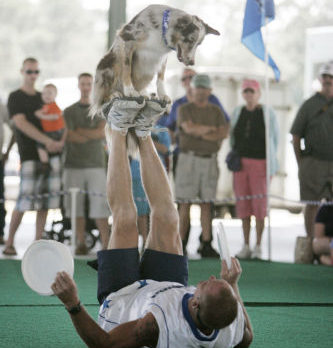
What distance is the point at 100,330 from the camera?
3.21 metres

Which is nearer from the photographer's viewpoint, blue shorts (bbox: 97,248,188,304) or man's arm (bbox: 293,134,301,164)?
blue shorts (bbox: 97,248,188,304)

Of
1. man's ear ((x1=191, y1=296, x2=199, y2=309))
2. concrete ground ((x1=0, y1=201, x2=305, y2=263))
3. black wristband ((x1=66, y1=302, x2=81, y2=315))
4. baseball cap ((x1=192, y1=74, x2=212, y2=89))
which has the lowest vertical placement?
concrete ground ((x1=0, y1=201, x2=305, y2=263))

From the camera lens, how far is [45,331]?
14.6ft

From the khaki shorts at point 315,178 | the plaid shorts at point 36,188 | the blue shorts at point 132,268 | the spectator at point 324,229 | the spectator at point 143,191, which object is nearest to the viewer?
the blue shorts at point 132,268

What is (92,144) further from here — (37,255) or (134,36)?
(37,255)

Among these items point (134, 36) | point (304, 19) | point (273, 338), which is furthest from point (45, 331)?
point (304, 19)

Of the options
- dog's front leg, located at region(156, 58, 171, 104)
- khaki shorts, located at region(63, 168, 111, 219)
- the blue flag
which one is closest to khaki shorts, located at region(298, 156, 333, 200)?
the blue flag

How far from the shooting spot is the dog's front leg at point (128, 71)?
14.3 ft

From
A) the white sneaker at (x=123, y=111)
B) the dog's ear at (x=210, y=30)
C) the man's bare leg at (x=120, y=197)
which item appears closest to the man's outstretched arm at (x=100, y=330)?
the man's bare leg at (x=120, y=197)

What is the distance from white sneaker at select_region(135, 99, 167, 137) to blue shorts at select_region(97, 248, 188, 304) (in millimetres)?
679

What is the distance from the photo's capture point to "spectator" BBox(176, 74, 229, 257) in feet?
27.7

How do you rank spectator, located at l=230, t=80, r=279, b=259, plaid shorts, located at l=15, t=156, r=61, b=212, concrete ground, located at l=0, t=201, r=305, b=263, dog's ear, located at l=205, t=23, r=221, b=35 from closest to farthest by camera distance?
dog's ear, located at l=205, t=23, r=221, b=35, plaid shorts, located at l=15, t=156, r=61, b=212, spectator, located at l=230, t=80, r=279, b=259, concrete ground, located at l=0, t=201, r=305, b=263

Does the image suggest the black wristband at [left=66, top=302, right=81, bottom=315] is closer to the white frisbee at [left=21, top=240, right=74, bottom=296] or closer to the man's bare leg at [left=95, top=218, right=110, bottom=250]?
the white frisbee at [left=21, top=240, right=74, bottom=296]

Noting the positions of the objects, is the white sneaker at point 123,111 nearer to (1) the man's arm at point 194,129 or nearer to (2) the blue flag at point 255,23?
(1) the man's arm at point 194,129
